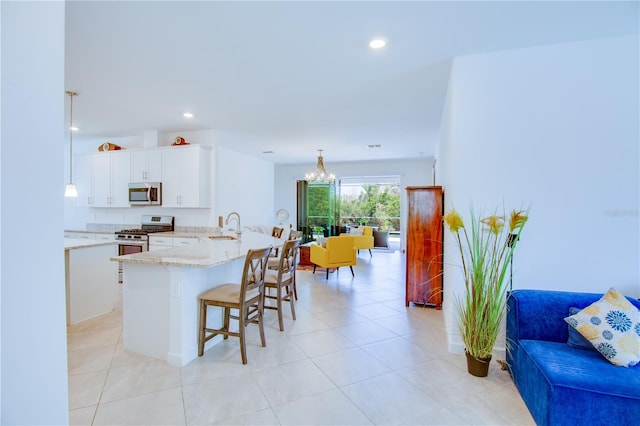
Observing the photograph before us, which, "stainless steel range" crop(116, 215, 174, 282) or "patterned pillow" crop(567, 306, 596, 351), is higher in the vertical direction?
"stainless steel range" crop(116, 215, 174, 282)

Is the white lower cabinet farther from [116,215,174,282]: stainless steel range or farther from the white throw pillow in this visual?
the white throw pillow

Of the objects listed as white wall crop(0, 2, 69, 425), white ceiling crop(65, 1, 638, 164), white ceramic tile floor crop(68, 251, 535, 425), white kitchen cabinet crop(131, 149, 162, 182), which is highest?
white ceiling crop(65, 1, 638, 164)

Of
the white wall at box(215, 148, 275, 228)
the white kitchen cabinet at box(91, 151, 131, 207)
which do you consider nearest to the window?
the white wall at box(215, 148, 275, 228)

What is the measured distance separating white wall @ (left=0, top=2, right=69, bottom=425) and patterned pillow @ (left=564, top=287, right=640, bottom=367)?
2.82m

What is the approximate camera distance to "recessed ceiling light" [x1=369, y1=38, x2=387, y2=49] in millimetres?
2553

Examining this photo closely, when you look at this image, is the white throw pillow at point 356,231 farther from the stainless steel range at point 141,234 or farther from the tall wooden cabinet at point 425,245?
the stainless steel range at point 141,234

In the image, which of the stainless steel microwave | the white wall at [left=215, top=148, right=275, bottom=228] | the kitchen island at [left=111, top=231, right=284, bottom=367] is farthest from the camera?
the white wall at [left=215, top=148, right=275, bottom=228]

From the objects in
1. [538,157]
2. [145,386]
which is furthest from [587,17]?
[145,386]

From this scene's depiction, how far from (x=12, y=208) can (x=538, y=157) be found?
130 inches

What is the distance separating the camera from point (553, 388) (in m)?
1.84

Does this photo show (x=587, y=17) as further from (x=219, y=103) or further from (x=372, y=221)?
(x=372, y=221)

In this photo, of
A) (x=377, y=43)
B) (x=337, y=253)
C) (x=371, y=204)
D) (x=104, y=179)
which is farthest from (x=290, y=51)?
(x=371, y=204)

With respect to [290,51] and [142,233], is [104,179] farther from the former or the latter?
[290,51]

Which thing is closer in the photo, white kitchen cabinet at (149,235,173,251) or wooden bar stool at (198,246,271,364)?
wooden bar stool at (198,246,271,364)
